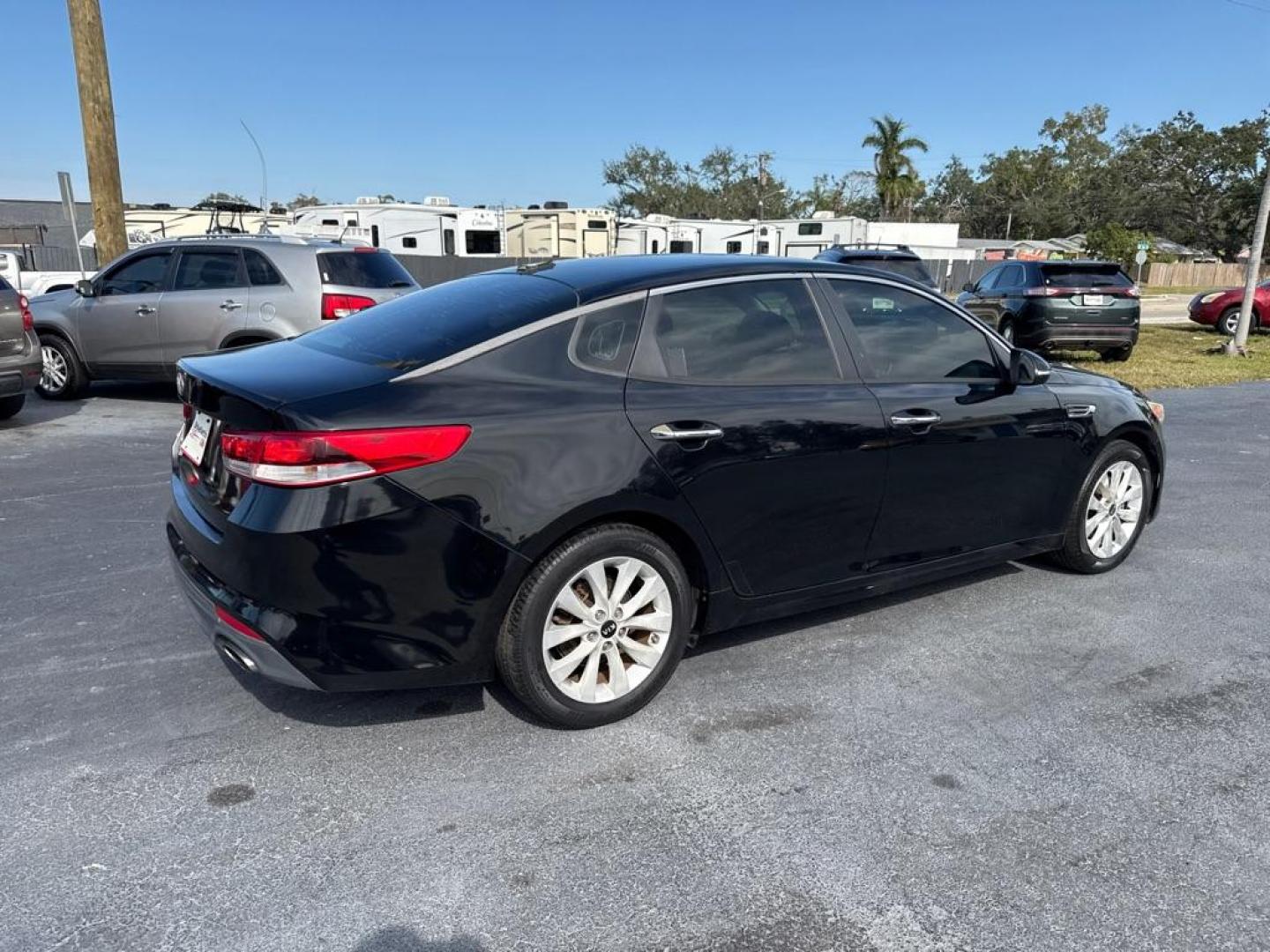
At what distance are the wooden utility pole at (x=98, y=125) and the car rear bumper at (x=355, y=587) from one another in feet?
35.1

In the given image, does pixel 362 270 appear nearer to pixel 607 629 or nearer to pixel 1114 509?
pixel 607 629

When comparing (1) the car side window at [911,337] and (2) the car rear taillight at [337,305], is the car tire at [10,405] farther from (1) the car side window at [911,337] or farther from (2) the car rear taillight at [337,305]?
(1) the car side window at [911,337]

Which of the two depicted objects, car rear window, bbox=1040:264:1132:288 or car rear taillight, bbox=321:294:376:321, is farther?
car rear window, bbox=1040:264:1132:288

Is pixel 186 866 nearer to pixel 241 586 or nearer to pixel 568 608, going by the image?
pixel 241 586

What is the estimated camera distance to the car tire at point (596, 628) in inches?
116

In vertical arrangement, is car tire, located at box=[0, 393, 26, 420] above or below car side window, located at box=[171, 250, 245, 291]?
below

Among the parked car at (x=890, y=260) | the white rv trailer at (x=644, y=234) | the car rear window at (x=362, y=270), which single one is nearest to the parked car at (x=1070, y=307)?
the parked car at (x=890, y=260)

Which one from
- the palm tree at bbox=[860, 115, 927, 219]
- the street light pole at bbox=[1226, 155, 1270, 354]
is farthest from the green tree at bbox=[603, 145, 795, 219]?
the street light pole at bbox=[1226, 155, 1270, 354]

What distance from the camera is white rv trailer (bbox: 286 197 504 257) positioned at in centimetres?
2355

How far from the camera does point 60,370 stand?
9.36m

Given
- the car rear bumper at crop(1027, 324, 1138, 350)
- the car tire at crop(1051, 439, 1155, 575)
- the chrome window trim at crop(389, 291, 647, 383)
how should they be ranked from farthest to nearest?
the car rear bumper at crop(1027, 324, 1138, 350)
the car tire at crop(1051, 439, 1155, 575)
the chrome window trim at crop(389, 291, 647, 383)

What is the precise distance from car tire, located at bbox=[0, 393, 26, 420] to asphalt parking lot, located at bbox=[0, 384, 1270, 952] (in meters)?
4.97

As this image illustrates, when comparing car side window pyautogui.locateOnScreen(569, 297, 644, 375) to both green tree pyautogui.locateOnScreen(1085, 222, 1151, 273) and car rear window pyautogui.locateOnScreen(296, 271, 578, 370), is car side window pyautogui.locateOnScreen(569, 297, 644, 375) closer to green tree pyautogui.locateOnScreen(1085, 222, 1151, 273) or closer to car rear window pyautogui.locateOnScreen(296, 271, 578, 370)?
car rear window pyautogui.locateOnScreen(296, 271, 578, 370)

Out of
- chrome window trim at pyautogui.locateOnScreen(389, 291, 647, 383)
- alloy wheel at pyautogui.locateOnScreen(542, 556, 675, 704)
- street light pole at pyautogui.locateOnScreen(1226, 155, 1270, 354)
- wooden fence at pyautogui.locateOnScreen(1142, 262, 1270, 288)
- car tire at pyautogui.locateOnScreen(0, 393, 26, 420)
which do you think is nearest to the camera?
chrome window trim at pyautogui.locateOnScreen(389, 291, 647, 383)
